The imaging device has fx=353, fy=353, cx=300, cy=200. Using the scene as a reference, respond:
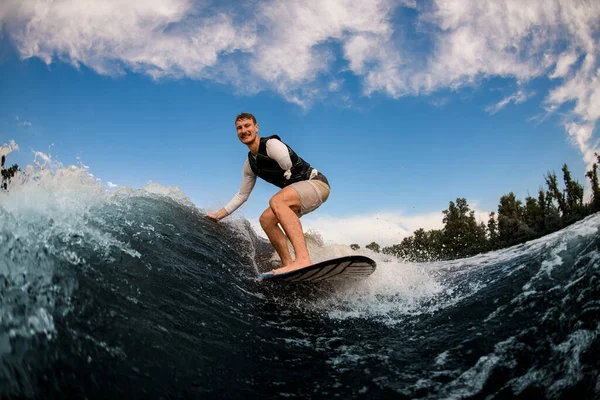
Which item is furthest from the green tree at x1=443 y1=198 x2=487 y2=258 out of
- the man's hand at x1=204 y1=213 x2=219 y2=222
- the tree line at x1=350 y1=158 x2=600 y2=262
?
the man's hand at x1=204 y1=213 x2=219 y2=222

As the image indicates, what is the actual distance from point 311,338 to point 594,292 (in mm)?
1972

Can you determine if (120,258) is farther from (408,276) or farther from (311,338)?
(408,276)

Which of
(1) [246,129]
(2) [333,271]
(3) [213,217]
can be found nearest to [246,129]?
(1) [246,129]

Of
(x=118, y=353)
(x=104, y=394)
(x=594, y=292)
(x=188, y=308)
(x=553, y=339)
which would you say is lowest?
(x=553, y=339)

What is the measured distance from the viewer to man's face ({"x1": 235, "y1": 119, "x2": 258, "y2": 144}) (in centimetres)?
429

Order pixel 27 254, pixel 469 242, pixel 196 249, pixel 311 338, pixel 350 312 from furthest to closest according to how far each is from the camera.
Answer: pixel 469 242, pixel 196 249, pixel 350 312, pixel 311 338, pixel 27 254

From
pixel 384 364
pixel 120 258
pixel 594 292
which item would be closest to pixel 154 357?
pixel 120 258

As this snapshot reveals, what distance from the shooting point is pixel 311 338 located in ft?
8.57

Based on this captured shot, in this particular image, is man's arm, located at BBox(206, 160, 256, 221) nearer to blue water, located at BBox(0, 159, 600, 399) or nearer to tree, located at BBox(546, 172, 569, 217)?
blue water, located at BBox(0, 159, 600, 399)

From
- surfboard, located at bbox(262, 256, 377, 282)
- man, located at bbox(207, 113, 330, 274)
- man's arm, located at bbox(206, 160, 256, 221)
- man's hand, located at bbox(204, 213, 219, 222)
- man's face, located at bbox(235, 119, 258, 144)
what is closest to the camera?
surfboard, located at bbox(262, 256, 377, 282)

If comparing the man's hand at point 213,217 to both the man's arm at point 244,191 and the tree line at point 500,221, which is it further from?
the tree line at point 500,221

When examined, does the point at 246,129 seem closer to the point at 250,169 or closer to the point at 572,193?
the point at 250,169

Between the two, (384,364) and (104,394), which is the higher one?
(104,394)

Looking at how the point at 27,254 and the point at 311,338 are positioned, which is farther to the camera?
the point at 311,338
